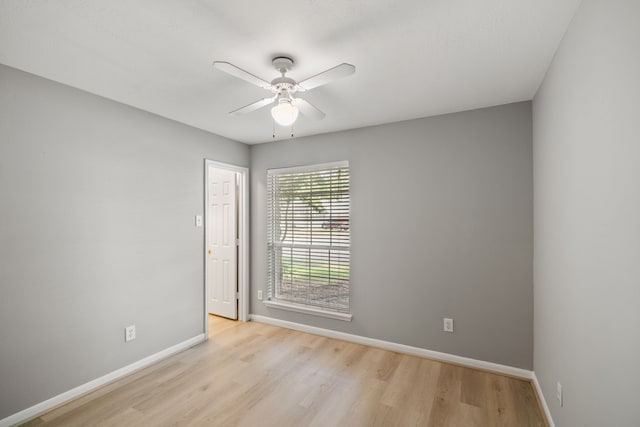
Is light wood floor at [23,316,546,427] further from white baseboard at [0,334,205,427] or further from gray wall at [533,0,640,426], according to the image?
gray wall at [533,0,640,426]

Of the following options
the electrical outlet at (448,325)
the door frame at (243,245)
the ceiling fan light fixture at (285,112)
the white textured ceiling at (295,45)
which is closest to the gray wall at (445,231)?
the electrical outlet at (448,325)

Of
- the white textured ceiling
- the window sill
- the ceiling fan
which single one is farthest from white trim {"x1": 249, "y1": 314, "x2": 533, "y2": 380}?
the ceiling fan

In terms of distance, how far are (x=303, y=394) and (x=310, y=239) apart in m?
1.76

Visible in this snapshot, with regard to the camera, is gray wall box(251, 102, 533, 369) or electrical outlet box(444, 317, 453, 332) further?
electrical outlet box(444, 317, 453, 332)

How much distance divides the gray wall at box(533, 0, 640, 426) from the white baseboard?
3.27 meters

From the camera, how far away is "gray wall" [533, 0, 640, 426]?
3.27 ft

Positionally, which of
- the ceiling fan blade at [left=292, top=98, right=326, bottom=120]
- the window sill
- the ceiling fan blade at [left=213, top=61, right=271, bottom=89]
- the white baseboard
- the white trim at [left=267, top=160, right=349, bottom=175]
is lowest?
the white baseboard

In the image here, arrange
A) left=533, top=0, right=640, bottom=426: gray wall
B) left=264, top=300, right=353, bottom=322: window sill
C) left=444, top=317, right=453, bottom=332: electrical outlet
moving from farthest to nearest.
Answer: left=264, top=300, right=353, bottom=322: window sill
left=444, top=317, right=453, bottom=332: electrical outlet
left=533, top=0, right=640, bottom=426: gray wall

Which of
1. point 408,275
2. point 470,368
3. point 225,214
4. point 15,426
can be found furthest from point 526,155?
point 15,426

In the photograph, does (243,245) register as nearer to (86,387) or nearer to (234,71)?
(86,387)

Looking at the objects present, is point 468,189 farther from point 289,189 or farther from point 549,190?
point 289,189

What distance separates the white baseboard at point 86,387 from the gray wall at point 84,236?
0.14ft

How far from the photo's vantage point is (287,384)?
2.52m

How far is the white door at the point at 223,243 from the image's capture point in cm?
415
